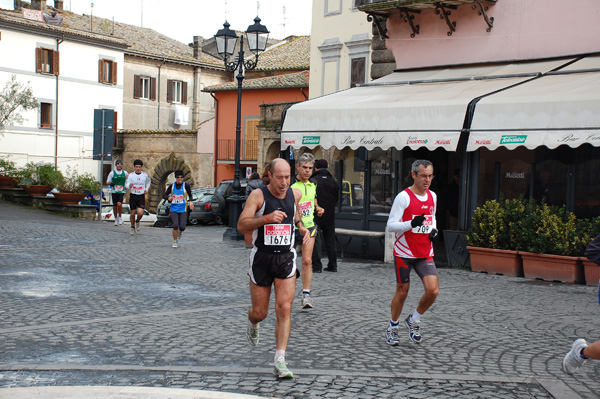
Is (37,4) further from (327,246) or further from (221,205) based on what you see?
(327,246)

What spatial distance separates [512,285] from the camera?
1248cm

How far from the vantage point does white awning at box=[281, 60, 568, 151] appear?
14.5 meters

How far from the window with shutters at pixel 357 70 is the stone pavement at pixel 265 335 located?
47.2 ft

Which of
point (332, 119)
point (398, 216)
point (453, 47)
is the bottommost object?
point (398, 216)

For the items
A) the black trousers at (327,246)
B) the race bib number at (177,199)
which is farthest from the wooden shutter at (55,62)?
the black trousers at (327,246)

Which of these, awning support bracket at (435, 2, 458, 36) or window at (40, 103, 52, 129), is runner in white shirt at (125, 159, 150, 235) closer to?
awning support bracket at (435, 2, 458, 36)

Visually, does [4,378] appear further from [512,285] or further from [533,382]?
[512,285]

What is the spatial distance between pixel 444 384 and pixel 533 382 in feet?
2.39

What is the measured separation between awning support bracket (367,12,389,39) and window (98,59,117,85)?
Answer: 3208 cm

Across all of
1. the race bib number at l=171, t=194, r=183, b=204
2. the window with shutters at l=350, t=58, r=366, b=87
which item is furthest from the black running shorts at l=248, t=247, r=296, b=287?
the window with shutters at l=350, t=58, r=366, b=87

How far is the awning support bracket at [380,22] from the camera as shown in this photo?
18.5 m

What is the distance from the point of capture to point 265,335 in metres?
7.80

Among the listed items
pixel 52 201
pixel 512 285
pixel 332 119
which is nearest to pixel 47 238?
pixel 332 119

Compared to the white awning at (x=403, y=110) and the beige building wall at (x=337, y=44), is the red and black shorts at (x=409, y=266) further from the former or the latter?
the beige building wall at (x=337, y=44)
